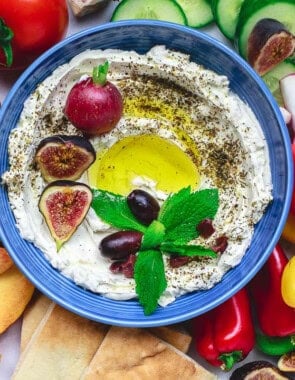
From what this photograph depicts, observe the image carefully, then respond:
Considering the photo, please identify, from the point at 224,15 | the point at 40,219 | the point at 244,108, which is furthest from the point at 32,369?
the point at 224,15

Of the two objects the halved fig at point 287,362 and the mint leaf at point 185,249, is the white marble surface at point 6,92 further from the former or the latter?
the halved fig at point 287,362

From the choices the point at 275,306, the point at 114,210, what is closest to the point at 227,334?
the point at 275,306

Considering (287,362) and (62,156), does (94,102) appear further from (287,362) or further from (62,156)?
(287,362)

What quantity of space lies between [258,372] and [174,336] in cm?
28

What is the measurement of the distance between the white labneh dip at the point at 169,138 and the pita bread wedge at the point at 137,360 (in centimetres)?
19

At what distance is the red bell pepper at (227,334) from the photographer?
2.16 m

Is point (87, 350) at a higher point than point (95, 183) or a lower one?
lower

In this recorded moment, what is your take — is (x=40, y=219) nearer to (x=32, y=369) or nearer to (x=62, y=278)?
(x=62, y=278)

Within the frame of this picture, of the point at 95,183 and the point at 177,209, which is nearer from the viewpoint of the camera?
the point at 177,209

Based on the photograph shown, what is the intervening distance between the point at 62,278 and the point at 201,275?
395 millimetres

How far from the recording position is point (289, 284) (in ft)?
6.65

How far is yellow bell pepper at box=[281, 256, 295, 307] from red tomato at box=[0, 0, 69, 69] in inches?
37.3

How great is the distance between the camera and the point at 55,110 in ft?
6.61

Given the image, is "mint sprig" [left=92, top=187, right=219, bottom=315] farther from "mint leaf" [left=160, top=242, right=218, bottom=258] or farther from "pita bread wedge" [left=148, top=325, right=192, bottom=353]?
"pita bread wedge" [left=148, top=325, right=192, bottom=353]
